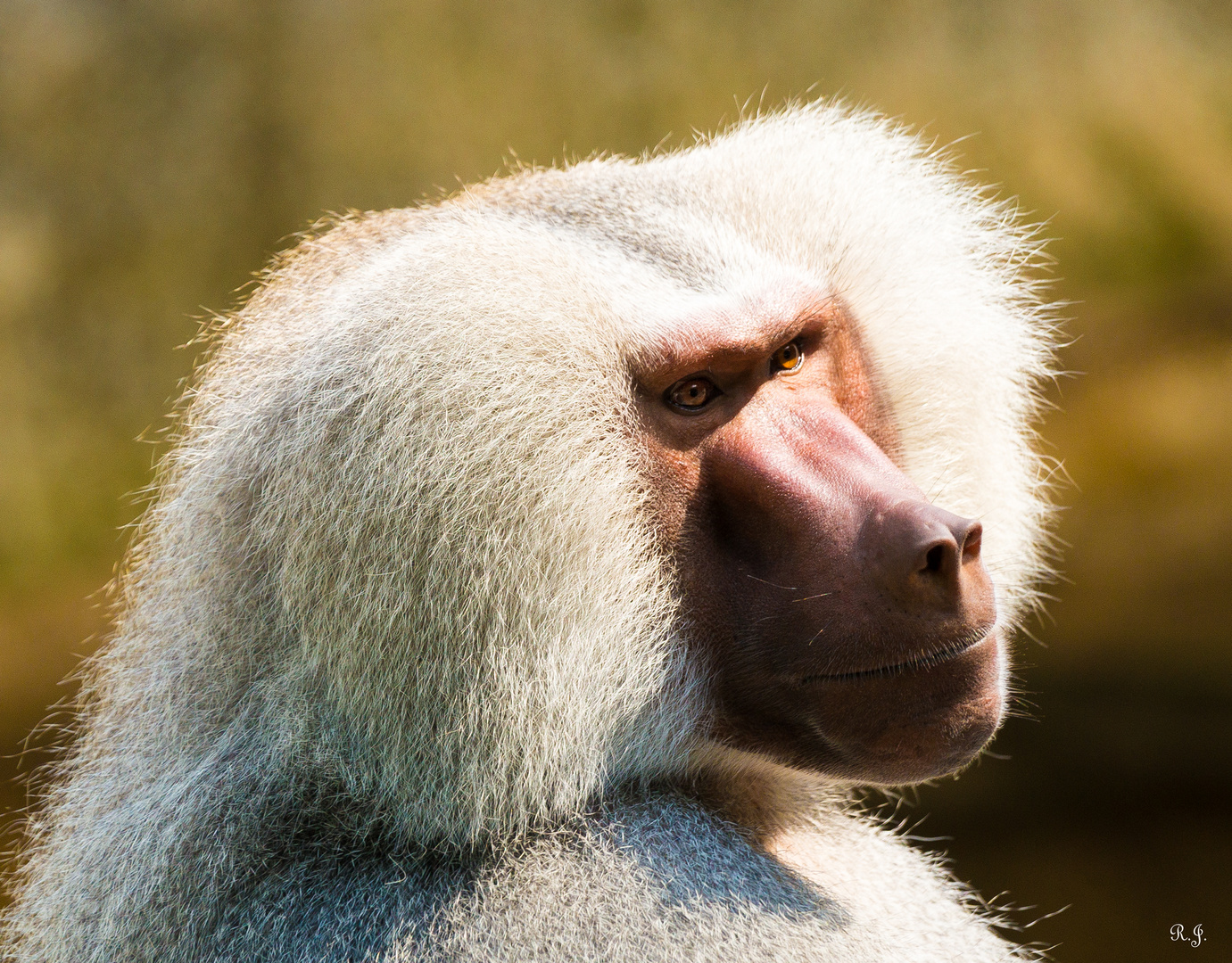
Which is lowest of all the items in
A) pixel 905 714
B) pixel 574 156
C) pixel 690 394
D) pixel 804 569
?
pixel 905 714

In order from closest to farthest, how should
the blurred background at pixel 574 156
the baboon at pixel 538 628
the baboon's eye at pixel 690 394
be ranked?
the baboon at pixel 538 628 < the baboon's eye at pixel 690 394 < the blurred background at pixel 574 156

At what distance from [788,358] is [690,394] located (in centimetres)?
21

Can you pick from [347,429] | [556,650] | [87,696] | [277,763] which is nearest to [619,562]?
[556,650]

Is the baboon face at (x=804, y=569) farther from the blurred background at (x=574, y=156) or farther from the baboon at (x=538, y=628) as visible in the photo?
the blurred background at (x=574, y=156)

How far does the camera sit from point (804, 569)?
5.60ft

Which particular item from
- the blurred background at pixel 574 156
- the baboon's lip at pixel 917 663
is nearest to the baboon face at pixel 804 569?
the baboon's lip at pixel 917 663

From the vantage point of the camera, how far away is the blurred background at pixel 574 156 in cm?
457

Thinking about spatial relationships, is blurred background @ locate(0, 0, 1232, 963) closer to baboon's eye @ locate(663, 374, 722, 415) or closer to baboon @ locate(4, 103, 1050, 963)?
baboon @ locate(4, 103, 1050, 963)

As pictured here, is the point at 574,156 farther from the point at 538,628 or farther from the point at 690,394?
the point at 538,628

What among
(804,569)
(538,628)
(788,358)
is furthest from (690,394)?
(538,628)

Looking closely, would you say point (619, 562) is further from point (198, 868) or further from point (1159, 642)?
point (1159, 642)

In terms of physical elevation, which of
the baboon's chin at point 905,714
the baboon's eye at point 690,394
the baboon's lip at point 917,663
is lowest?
the baboon's chin at point 905,714

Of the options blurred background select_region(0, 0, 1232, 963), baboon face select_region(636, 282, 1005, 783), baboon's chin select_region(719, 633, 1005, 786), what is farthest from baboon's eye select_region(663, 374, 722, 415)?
blurred background select_region(0, 0, 1232, 963)

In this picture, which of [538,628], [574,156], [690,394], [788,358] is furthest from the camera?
[574,156]
